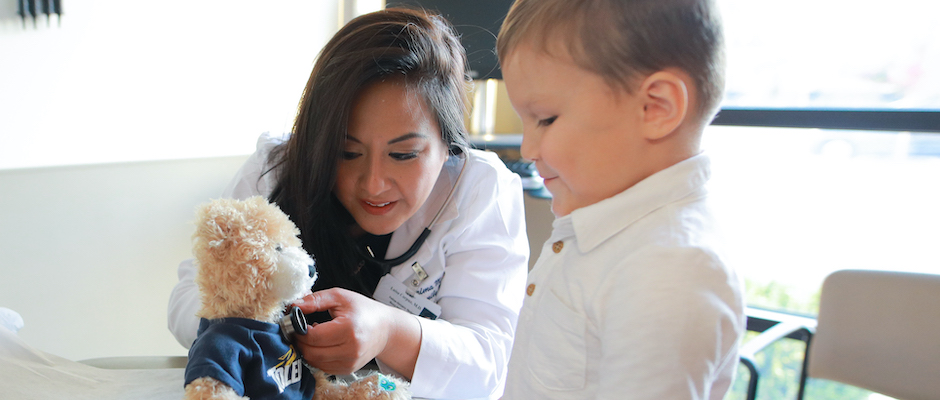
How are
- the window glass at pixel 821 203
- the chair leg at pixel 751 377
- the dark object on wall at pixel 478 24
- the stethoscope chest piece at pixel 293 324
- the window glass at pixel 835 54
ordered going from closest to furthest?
1. the stethoscope chest piece at pixel 293 324
2. the chair leg at pixel 751 377
3. the window glass at pixel 835 54
4. the window glass at pixel 821 203
5. the dark object on wall at pixel 478 24

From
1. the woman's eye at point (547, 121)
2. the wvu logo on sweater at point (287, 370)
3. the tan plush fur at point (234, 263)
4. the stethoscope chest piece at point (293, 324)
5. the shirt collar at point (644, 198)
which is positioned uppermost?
the woman's eye at point (547, 121)

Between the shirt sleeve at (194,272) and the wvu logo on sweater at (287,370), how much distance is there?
0.35 meters

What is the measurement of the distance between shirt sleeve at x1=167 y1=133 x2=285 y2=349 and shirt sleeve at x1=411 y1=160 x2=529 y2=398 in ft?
1.31

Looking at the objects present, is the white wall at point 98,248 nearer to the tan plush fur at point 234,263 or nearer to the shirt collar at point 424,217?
the shirt collar at point 424,217

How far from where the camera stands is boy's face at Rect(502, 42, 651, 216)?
22.9 inches

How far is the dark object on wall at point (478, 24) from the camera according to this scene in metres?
2.06

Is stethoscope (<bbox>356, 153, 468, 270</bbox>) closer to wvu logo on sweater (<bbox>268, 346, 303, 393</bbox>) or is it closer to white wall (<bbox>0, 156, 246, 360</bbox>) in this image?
wvu logo on sweater (<bbox>268, 346, 303, 393</bbox>)

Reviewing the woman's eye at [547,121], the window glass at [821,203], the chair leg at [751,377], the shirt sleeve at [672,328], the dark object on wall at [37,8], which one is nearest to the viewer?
the shirt sleeve at [672,328]

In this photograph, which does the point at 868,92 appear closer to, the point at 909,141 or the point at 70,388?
the point at 909,141

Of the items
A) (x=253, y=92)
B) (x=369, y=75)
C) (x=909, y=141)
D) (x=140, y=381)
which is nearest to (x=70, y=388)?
(x=140, y=381)

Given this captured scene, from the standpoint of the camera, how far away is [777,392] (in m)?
2.02

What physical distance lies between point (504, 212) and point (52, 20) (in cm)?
129

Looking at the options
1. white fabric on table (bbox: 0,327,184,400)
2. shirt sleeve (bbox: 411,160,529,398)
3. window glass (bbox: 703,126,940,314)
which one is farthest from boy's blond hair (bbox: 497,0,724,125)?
window glass (bbox: 703,126,940,314)

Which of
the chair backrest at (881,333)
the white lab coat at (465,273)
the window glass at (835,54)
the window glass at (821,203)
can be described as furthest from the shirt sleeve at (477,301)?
the window glass at (835,54)
